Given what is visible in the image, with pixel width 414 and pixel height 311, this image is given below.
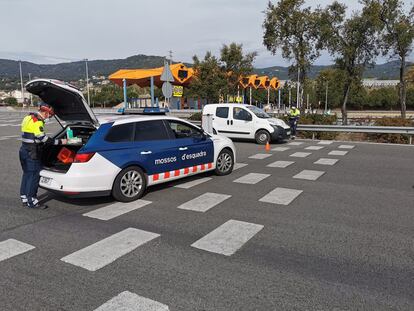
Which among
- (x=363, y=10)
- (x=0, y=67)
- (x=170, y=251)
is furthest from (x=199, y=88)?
(x=0, y=67)

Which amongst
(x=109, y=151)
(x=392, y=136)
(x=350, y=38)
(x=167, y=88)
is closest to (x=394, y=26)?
(x=350, y=38)

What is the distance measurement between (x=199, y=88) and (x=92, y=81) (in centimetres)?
14779

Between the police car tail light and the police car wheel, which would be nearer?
the police car tail light

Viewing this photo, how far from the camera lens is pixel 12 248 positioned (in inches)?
176

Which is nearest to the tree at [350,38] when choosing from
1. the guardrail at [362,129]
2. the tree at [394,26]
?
the tree at [394,26]

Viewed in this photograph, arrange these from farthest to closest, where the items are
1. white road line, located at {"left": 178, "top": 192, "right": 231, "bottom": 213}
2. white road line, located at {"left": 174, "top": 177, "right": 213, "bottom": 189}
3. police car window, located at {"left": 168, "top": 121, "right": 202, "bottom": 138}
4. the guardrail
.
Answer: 1. the guardrail
2. white road line, located at {"left": 174, "top": 177, "right": 213, "bottom": 189}
3. police car window, located at {"left": 168, "top": 121, "right": 202, "bottom": 138}
4. white road line, located at {"left": 178, "top": 192, "right": 231, "bottom": 213}

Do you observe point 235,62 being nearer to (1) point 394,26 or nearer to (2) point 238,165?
(1) point 394,26

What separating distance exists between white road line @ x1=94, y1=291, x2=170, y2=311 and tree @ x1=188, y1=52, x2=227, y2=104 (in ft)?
94.6

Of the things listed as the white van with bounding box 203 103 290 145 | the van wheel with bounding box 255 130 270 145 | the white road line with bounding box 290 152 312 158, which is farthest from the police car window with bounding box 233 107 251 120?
the white road line with bounding box 290 152 312 158

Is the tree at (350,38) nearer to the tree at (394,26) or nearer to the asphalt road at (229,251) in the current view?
the tree at (394,26)

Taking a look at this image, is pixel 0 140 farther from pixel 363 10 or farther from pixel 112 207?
pixel 363 10

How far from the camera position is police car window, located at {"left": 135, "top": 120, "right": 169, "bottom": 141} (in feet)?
21.7

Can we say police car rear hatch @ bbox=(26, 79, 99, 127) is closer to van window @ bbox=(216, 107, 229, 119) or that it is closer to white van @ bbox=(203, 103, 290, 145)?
white van @ bbox=(203, 103, 290, 145)

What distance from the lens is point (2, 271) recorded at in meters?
3.86
